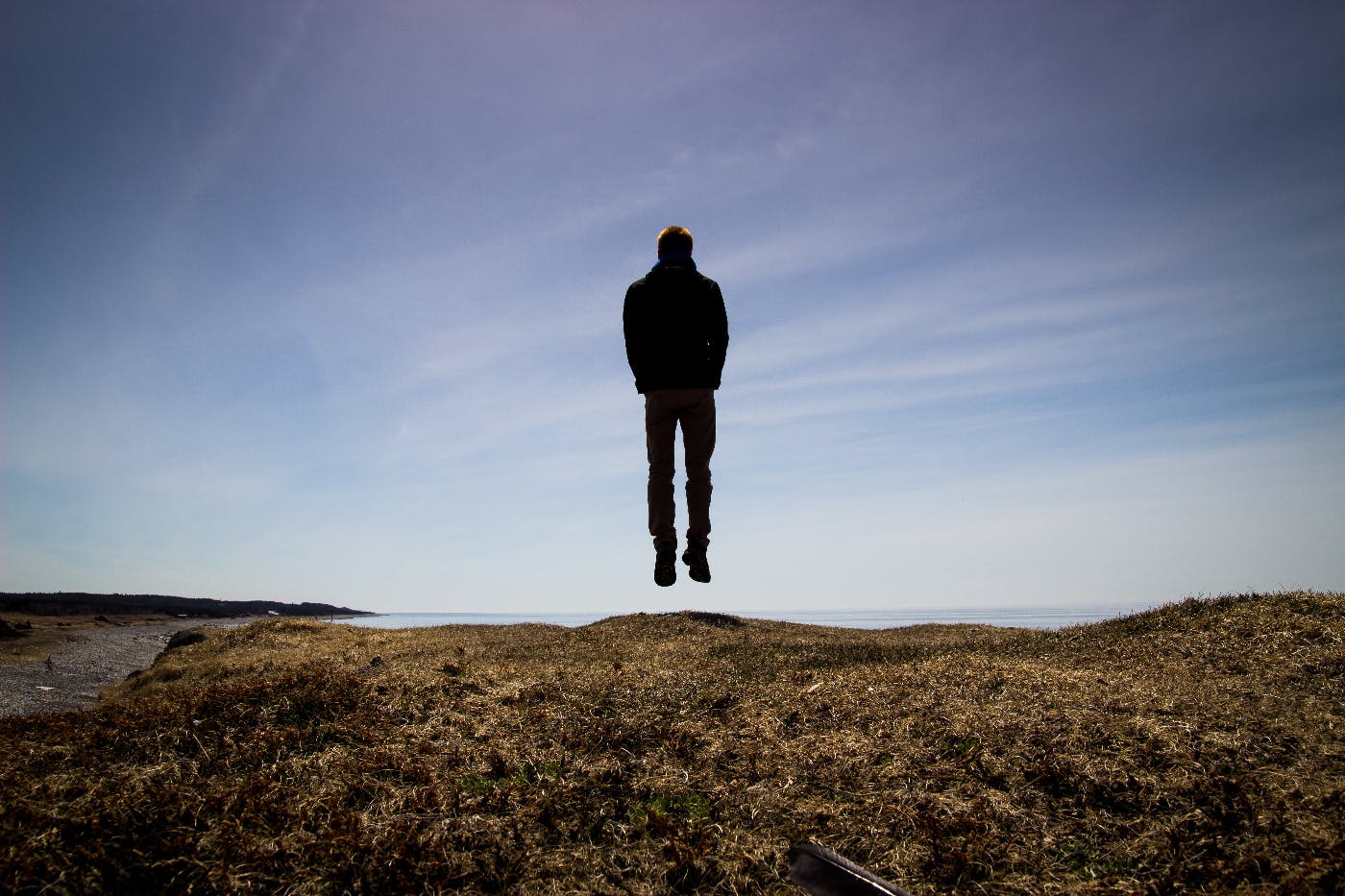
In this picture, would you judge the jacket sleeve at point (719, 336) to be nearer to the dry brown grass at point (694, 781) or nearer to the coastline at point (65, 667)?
the dry brown grass at point (694, 781)

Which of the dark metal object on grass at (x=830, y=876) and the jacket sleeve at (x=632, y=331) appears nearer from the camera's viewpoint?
the dark metal object on grass at (x=830, y=876)

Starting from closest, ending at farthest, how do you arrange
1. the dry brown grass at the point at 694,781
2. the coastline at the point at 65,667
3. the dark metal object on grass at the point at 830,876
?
1. the dark metal object on grass at the point at 830,876
2. the dry brown grass at the point at 694,781
3. the coastline at the point at 65,667

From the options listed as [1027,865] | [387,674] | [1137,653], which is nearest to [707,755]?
[1027,865]

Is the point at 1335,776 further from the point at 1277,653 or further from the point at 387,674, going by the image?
the point at 387,674

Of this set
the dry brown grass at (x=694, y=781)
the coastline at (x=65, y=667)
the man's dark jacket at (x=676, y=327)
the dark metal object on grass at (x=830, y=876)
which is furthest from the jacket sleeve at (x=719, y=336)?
the coastline at (x=65, y=667)

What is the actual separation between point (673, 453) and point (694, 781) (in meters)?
4.91

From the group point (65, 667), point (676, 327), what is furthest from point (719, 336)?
point (65, 667)

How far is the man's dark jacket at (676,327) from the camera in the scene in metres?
9.12

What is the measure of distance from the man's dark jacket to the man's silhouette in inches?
0.5

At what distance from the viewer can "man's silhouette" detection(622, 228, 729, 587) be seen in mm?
9156

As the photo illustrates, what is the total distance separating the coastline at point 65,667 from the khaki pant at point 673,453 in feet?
39.3

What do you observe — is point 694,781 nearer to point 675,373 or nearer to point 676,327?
point 675,373

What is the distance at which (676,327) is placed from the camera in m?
9.12

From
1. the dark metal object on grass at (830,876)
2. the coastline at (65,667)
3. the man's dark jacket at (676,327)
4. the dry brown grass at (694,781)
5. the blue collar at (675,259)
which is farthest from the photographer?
the coastline at (65,667)
